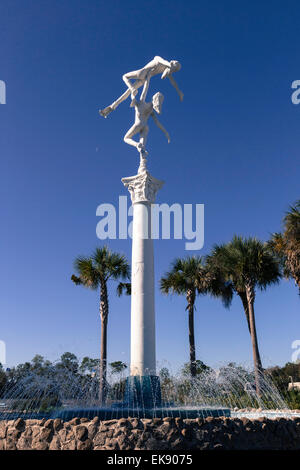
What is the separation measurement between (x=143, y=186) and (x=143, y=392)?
815 cm

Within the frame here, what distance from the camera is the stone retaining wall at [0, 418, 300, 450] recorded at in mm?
7777

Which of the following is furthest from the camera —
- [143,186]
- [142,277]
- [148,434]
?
[143,186]

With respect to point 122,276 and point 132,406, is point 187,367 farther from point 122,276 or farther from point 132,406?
point 132,406

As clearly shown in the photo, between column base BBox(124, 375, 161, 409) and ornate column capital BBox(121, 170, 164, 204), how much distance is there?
7.08m

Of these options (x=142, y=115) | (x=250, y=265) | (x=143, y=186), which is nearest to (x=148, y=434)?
(x=143, y=186)

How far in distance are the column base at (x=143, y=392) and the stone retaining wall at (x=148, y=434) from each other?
4.86 m

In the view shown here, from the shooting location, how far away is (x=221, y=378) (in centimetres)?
1762

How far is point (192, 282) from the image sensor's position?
2834 centimetres

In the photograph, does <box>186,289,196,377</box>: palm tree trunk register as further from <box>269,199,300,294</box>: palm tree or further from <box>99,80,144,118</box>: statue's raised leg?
<box>99,80,144,118</box>: statue's raised leg

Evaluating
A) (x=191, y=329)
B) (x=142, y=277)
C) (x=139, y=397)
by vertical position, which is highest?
(x=142, y=277)

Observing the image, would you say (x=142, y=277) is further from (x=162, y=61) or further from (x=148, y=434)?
(x=162, y=61)

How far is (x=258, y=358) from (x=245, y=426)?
614 inches
